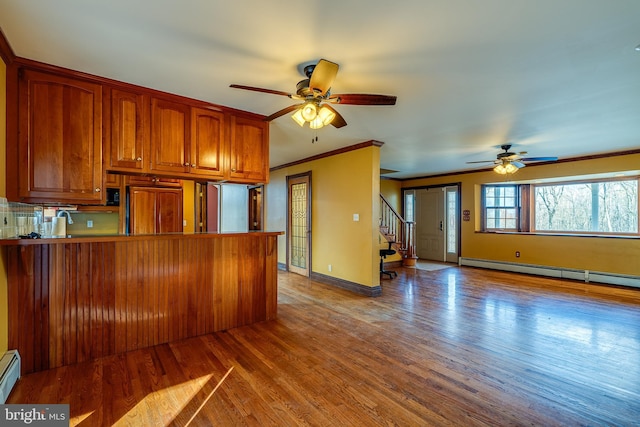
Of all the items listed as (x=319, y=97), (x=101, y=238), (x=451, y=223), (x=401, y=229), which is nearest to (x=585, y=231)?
(x=451, y=223)

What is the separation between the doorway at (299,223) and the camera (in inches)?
231

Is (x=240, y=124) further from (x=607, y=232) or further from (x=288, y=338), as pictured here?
(x=607, y=232)

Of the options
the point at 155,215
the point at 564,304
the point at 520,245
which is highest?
the point at 155,215

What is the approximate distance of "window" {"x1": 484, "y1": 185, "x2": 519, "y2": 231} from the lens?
7.10 meters

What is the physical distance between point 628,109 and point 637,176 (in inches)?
144

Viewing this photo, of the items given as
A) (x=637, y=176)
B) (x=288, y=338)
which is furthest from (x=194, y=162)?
(x=637, y=176)

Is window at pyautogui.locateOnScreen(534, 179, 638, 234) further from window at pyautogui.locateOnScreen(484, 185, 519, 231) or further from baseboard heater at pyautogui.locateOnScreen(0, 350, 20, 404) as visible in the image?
baseboard heater at pyautogui.locateOnScreen(0, 350, 20, 404)

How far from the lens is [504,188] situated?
7.15 m

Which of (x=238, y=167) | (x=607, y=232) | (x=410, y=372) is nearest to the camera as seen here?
(x=410, y=372)

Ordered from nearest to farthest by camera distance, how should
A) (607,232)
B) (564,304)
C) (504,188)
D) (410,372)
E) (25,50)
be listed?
(25,50) → (410,372) → (564,304) → (607,232) → (504,188)

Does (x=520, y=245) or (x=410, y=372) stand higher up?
(x=520, y=245)

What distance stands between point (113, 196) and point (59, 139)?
259 cm

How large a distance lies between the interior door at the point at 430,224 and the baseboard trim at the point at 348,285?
4133 mm

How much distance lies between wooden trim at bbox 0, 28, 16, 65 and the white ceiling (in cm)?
4
